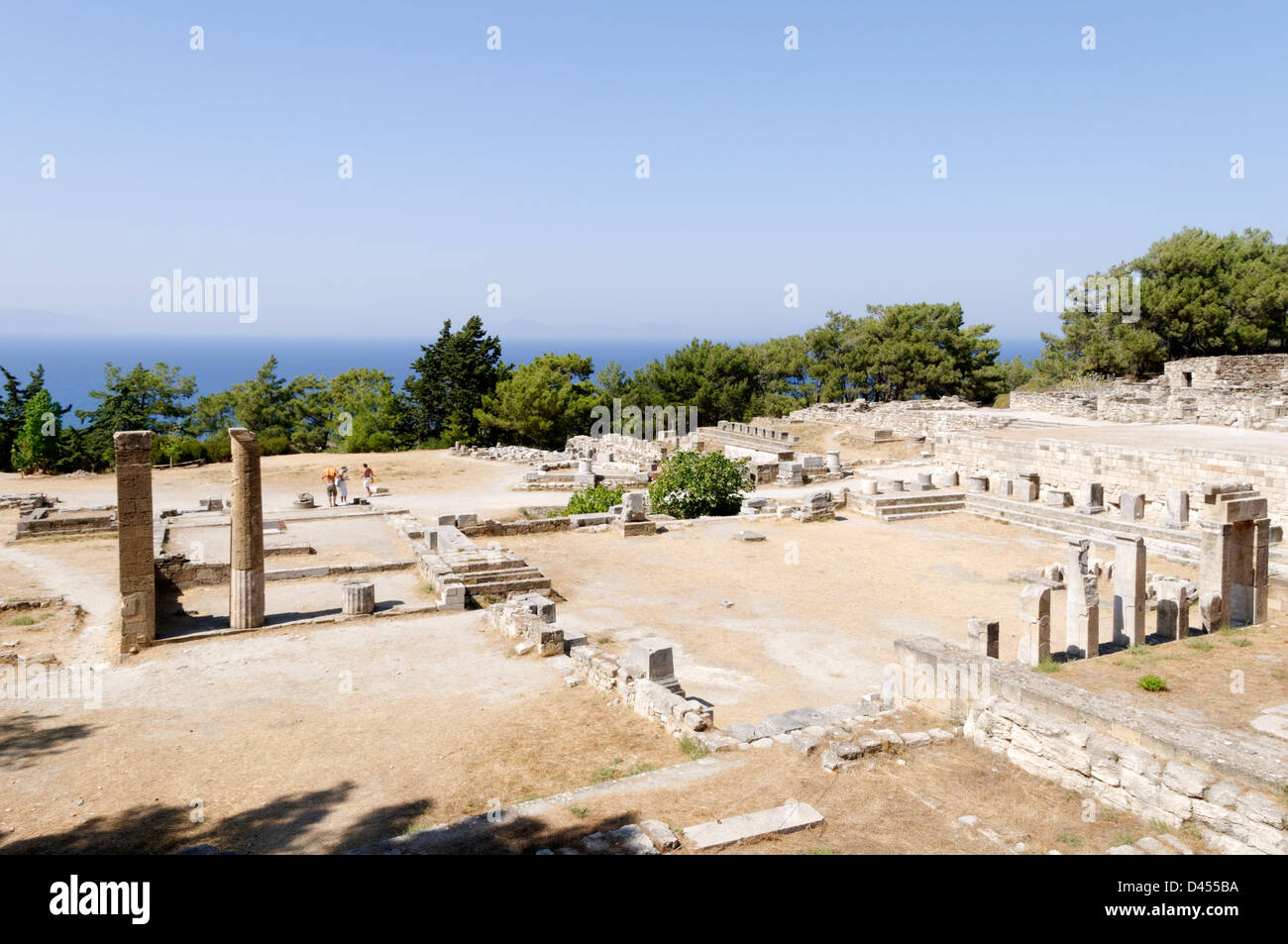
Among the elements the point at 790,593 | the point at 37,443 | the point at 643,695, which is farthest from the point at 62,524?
the point at 643,695

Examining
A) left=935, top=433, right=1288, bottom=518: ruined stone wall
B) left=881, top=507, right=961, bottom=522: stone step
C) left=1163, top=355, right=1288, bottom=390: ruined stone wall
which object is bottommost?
left=881, top=507, right=961, bottom=522: stone step

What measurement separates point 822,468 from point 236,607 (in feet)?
69.3

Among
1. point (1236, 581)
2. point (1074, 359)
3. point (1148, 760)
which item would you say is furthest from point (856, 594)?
point (1074, 359)

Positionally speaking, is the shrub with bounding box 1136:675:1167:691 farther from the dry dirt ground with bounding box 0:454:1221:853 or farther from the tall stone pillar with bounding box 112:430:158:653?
the tall stone pillar with bounding box 112:430:158:653

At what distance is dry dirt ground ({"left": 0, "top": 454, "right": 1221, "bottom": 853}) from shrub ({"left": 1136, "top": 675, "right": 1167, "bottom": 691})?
6.68ft

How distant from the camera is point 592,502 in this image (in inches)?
905

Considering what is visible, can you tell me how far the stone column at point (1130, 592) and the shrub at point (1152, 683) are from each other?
109 inches

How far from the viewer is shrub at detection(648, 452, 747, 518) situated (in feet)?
76.1

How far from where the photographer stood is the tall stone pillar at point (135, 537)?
11750 millimetres

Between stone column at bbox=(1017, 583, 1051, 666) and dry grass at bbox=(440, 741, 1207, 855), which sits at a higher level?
stone column at bbox=(1017, 583, 1051, 666)

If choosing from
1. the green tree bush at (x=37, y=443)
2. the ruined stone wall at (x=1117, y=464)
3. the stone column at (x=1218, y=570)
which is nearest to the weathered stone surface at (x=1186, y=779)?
the stone column at (x=1218, y=570)

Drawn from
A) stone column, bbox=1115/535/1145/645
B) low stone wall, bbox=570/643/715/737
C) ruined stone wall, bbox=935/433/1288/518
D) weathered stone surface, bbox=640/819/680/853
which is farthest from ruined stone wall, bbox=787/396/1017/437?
weathered stone surface, bbox=640/819/680/853

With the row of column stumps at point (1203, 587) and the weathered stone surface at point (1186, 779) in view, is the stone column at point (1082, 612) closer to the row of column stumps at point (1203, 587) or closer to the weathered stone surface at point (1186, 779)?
the row of column stumps at point (1203, 587)
